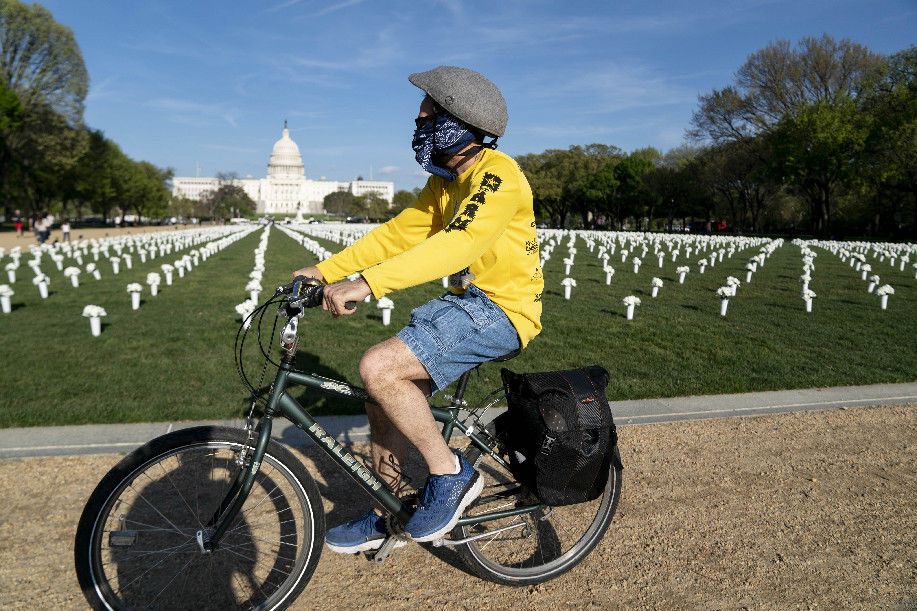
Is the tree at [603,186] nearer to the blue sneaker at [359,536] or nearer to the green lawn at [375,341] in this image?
the green lawn at [375,341]

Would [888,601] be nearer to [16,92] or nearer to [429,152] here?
[429,152]

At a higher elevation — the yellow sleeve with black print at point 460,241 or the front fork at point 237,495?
the yellow sleeve with black print at point 460,241

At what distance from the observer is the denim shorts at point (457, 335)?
8.22 feet

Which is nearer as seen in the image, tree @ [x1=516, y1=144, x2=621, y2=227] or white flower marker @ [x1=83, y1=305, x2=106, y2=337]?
white flower marker @ [x1=83, y1=305, x2=106, y2=337]

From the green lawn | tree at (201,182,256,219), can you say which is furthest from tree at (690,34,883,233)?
tree at (201,182,256,219)

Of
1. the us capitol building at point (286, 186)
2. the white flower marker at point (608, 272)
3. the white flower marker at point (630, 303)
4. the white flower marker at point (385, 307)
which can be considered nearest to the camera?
the white flower marker at point (385, 307)

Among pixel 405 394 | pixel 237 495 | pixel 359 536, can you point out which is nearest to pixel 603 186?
pixel 359 536

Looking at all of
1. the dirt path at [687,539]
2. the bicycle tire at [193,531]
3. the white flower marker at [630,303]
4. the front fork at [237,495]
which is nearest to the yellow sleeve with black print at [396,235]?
the front fork at [237,495]

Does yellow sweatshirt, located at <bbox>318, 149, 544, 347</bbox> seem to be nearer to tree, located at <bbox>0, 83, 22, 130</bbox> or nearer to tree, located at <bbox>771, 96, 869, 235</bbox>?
tree, located at <bbox>771, 96, 869, 235</bbox>

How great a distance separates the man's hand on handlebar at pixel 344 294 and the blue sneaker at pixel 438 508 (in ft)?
2.89

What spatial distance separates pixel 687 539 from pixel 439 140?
8.55 ft

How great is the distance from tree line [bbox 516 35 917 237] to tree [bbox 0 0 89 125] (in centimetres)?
4866

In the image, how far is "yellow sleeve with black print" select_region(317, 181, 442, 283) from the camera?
3.03 m

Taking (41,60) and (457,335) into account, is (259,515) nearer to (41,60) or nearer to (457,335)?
(457,335)
